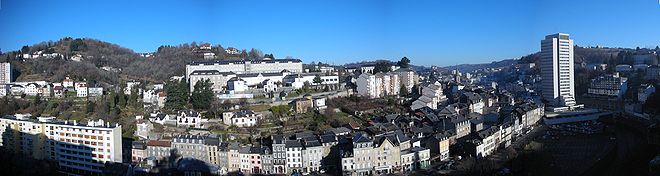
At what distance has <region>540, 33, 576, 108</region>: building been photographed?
1391 cm

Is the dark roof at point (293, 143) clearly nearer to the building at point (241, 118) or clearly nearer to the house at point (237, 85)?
the building at point (241, 118)

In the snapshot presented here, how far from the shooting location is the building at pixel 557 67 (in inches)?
547

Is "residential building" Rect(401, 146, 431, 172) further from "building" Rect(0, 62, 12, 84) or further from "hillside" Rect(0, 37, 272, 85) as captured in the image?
"building" Rect(0, 62, 12, 84)

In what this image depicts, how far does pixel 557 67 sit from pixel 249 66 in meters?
8.22

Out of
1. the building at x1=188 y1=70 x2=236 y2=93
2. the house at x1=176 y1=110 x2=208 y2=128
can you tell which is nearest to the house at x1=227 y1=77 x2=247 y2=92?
the building at x1=188 y1=70 x2=236 y2=93

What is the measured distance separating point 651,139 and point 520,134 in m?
2.27

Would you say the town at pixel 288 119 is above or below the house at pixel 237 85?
below

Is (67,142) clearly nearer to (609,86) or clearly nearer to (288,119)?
(288,119)

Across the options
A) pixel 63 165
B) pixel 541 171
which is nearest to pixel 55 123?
Result: pixel 63 165

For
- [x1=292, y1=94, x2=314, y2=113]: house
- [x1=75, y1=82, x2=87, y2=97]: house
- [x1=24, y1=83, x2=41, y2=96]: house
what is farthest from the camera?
[x1=75, y1=82, x2=87, y2=97]: house

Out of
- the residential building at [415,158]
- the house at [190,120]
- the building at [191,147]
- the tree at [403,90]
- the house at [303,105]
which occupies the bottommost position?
the residential building at [415,158]

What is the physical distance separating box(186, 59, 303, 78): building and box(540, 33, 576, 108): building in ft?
22.1

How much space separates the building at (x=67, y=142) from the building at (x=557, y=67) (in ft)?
36.2

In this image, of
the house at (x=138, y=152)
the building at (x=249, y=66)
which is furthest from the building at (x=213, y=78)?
the house at (x=138, y=152)
